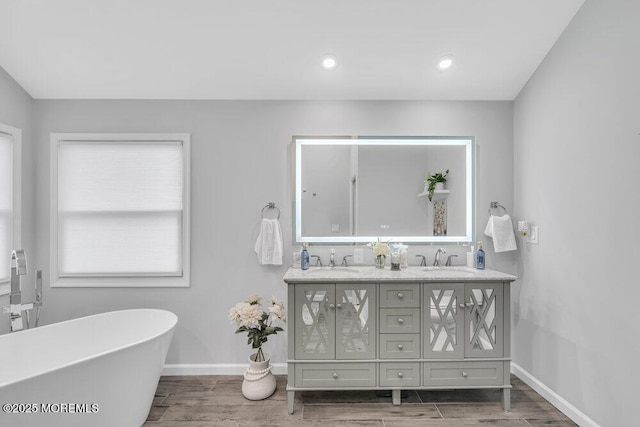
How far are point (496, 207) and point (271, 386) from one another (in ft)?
7.45

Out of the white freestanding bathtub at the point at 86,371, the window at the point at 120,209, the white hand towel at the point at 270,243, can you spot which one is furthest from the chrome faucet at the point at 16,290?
the white hand towel at the point at 270,243

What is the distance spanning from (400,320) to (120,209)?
2360 mm

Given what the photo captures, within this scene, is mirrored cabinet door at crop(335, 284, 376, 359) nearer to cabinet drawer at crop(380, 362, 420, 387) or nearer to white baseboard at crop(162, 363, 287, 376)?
cabinet drawer at crop(380, 362, 420, 387)

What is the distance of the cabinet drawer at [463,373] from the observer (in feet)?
7.12

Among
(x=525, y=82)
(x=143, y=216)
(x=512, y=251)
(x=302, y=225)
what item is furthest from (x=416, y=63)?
(x=143, y=216)

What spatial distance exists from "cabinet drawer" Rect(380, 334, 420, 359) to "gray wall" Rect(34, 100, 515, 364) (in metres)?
0.71

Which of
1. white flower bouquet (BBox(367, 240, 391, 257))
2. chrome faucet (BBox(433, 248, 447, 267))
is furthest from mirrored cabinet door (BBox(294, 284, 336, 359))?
chrome faucet (BBox(433, 248, 447, 267))

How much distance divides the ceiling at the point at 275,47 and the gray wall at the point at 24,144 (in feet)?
0.29

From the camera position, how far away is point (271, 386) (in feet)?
7.82

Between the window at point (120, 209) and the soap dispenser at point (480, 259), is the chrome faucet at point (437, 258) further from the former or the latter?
the window at point (120, 209)

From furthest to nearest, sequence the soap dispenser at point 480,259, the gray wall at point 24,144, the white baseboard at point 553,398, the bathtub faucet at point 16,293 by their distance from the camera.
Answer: the soap dispenser at point 480,259 → the gray wall at point 24,144 → the bathtub faucet at point 16,293 → the white baseboard at point 553,398

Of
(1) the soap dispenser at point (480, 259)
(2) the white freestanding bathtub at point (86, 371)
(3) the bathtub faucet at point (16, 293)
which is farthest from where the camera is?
(1) the soap dispenser at point (480, 259)

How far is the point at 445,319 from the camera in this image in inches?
85.9

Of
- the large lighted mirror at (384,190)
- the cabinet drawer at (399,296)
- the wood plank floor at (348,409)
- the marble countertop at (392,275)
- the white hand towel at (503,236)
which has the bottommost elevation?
the wood plank floor at (348,409)
